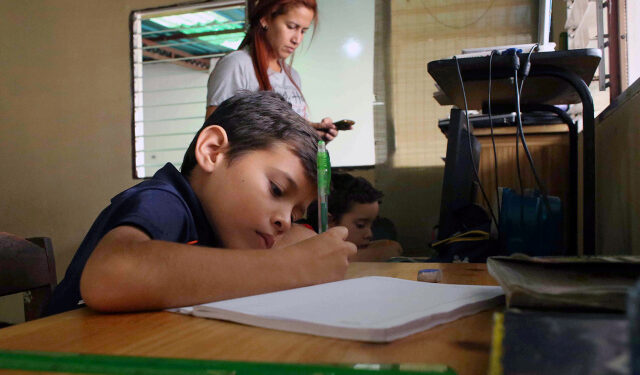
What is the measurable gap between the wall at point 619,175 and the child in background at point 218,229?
62 centimetres

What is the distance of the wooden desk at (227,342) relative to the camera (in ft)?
1.06

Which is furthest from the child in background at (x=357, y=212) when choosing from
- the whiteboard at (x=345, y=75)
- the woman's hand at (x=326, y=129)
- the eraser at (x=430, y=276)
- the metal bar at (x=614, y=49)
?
the eraser at (x=430, y=276)

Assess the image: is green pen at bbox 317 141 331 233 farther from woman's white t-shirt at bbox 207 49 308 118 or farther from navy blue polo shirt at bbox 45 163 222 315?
woman's white t-shirt at bbox 207 49 308 118

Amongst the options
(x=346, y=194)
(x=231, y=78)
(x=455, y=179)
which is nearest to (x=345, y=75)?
(x=346, y=194)

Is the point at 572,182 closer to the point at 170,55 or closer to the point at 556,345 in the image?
the point at 556,345

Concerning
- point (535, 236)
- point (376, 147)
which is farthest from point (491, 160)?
point (376, 147)

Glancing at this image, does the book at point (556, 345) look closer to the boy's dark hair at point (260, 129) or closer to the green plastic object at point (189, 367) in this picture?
the green plastic object at point (189, 367)

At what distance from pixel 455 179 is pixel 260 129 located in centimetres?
71

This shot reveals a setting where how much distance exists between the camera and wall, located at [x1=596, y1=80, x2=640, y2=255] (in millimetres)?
1058

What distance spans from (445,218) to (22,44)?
10.9 ft

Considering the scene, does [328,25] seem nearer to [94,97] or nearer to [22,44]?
[94,97]

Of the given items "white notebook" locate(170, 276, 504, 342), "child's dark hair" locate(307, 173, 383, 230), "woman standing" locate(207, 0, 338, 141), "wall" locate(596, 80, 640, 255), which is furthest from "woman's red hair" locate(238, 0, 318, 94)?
"white notebook" locate(170, 276, 504, 342)

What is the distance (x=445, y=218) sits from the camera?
151cm

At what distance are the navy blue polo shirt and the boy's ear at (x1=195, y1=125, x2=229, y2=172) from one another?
0.08 meters
